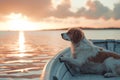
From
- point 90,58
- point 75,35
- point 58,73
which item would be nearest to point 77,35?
point 75,35

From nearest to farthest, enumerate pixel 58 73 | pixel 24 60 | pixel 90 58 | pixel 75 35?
pixel 58 73, pixel 90 58, pixel 75 35, pixel 24 60

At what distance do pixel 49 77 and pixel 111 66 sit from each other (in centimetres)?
196

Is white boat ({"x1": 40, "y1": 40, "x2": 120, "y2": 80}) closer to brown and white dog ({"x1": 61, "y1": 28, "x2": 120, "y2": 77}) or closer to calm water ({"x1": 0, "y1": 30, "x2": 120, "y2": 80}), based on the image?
brown and white dog ({"x1": 61, "y1": 28, "x2": 120, "y2": 77})

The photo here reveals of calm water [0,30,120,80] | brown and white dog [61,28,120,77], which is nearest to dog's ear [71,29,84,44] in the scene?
brown and white dog [61,28,120,77]

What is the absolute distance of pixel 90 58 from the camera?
339 inches

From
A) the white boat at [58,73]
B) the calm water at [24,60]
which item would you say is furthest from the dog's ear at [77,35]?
the calm water at [24,60]

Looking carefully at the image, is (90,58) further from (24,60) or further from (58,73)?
(24,60)

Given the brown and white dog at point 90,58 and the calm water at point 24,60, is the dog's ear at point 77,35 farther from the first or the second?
the calm water at point 24,60

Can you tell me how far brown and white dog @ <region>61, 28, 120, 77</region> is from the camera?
8.24 metres

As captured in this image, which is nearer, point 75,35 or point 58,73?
point 58,73

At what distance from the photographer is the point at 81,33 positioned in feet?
28.8

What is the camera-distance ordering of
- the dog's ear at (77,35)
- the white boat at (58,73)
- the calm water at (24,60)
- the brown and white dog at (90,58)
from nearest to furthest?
the white boat at (58,73), the brown and white dog at (90,58), the dog's ear at (77,35), the calm water at (24,60)

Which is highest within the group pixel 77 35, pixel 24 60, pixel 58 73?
pixel 77 35

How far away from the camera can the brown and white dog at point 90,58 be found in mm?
8238
